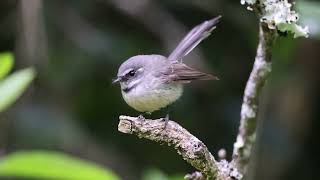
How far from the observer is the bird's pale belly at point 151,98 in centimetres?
303

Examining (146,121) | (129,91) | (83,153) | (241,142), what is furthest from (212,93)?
(146,121)

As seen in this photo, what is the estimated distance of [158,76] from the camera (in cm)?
321

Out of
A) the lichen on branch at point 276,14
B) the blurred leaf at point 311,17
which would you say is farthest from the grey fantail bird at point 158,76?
the blurred leaf at point 311,17

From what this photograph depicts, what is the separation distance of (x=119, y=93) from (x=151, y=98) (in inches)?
67.3

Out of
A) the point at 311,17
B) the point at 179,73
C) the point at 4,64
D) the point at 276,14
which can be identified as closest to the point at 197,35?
the point at 179,73

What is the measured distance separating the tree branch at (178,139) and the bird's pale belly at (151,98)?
0.67 m

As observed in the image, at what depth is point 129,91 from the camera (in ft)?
10.2

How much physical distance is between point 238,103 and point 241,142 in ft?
7.31

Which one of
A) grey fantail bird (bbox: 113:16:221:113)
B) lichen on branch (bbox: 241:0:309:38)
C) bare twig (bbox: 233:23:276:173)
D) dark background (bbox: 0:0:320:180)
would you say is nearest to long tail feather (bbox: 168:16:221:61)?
grey fantail bird (bbox: 113:16:221:113)

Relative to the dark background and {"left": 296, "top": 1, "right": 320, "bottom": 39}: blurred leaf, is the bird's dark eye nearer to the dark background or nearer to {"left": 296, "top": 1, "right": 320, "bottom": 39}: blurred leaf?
{"left": 296, "top": 1, "right": 320, "bottom": 39}: blurred leaf

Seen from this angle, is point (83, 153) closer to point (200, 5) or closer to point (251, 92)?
point (200, 5)

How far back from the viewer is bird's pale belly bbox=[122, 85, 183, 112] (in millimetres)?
3033

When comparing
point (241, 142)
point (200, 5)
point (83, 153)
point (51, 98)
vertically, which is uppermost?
point (200, 5)

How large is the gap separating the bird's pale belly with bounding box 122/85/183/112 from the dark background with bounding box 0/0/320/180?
134 centimetres
